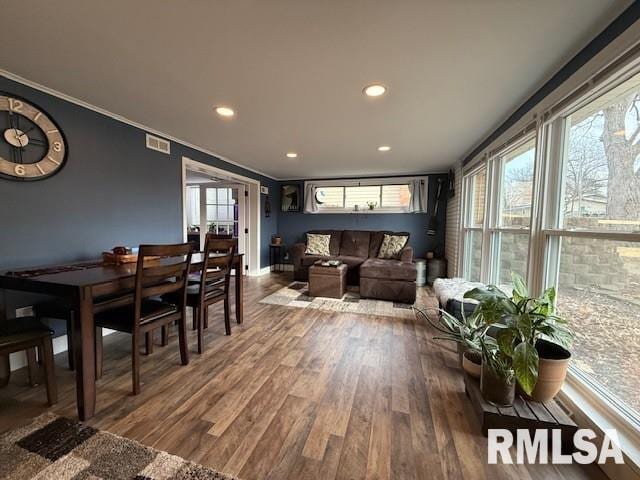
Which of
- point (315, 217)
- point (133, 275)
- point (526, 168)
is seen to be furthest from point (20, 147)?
point (315, 217)

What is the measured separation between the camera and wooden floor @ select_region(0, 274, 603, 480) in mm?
1207

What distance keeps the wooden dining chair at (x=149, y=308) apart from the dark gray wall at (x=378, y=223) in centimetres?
423

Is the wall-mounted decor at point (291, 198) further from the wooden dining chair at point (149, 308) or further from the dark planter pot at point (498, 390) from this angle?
the dark planter pot at point (498, 390)

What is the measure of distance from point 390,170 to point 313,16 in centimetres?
400

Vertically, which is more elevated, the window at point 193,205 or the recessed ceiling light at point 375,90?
the recessed ceiling light at point 375,90

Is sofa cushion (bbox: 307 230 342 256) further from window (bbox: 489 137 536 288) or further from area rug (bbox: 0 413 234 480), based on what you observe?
area rug (bbox: 0 413 234 480)

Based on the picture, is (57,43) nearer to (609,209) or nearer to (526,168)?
(609,209)

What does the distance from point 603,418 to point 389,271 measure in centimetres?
260

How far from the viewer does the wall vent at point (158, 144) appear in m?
3.02

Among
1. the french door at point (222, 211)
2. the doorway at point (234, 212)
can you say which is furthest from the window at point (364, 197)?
the french door at point (222, 211)

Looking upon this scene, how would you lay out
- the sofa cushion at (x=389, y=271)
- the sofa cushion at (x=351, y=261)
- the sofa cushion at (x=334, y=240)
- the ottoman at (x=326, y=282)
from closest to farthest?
1. the sofa cushion at (x=389, y=271)
2. the ottoman at (x=326, y=282)
3. the sofa cushion at (x=351, y=261)
4. the sofa cushion at (x=334, y=240)

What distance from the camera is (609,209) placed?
137 centimetres

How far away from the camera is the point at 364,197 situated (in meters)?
5.65

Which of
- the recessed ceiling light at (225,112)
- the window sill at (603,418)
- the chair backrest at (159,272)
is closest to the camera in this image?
the window sill at (603,418)
